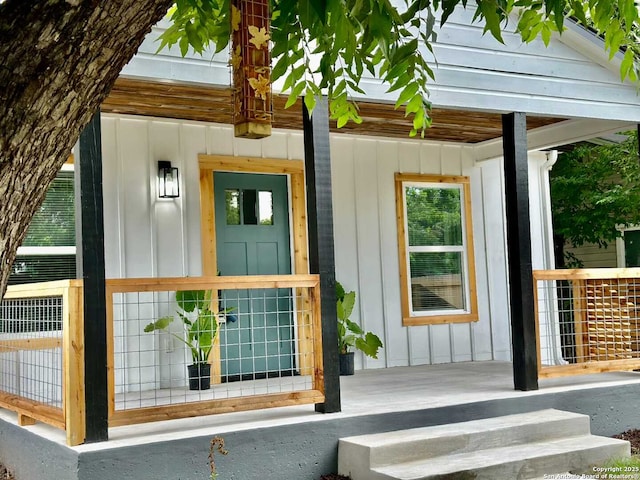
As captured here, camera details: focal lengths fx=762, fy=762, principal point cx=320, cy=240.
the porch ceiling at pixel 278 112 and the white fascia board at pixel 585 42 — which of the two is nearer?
the porch ceiling at pixel 278 112

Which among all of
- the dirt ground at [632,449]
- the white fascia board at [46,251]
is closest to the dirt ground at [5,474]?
the dirt ground at [632,449]

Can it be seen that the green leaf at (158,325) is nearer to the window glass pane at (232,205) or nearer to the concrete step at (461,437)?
the window glass pane at (232,205)

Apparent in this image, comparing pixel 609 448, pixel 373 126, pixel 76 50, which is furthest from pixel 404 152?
pixel 76 50

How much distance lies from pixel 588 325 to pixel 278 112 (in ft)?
12.7

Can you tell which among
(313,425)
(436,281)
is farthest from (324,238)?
(436,281)

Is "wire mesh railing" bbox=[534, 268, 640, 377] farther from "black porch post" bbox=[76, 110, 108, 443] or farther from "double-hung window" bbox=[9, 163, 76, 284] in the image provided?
"double-hung window" bbox=[9, 163, 76, 284]

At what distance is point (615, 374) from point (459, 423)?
254cm

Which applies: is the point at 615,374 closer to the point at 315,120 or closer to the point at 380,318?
the point at 380,318

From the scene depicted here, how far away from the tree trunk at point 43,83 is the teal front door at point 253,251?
19.9 feet

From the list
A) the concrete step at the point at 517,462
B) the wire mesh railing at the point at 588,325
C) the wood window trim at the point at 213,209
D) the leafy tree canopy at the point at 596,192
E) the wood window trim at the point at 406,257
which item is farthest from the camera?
the leafy tree canopy at the point at 596,192

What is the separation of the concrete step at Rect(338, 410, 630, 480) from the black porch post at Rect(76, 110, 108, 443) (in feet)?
5.55

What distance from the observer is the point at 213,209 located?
744cm

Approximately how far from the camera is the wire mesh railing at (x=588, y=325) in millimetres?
6711

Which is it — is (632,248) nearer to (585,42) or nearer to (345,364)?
(585,42)
